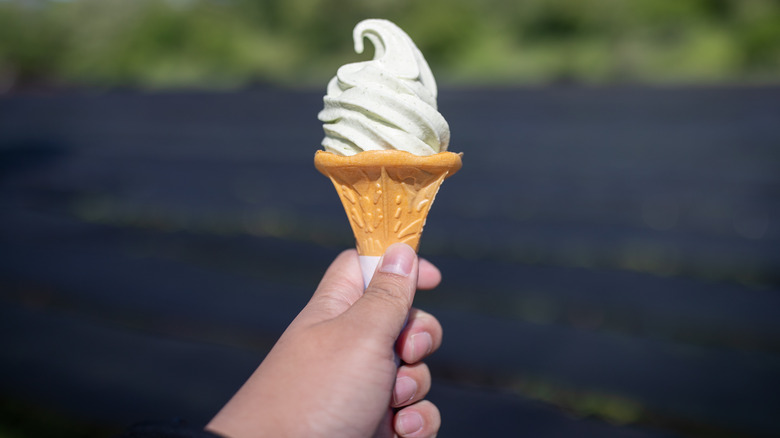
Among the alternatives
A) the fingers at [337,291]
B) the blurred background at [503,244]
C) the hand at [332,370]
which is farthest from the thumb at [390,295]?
the blurred background at [503,244]

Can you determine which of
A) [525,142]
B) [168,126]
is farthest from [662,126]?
[168,126]

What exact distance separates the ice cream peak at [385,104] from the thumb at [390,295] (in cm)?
25

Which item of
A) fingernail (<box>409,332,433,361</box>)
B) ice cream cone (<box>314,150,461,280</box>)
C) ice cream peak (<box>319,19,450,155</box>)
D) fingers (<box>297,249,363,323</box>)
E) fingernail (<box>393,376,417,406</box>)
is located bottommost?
fingernail (<box>393,376,417,406</box>)

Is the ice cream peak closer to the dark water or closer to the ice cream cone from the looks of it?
the ice cream cone

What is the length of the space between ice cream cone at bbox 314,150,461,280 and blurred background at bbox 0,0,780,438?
1.16m

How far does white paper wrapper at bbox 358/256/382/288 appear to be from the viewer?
58.9 inches

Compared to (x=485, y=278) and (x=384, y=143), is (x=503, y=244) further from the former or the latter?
(x=384, y=143)

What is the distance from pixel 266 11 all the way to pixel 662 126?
13.0 m

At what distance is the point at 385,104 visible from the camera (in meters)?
1.38

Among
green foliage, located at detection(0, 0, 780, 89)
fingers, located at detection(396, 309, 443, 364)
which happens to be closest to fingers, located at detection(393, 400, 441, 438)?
fingers, located at detection(396, 309, 443, 364)

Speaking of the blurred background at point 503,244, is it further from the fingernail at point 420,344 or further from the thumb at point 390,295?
the thumb at point 390,295

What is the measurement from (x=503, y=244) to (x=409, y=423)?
322 cm

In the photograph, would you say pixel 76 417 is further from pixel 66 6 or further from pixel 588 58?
pixel 66 6

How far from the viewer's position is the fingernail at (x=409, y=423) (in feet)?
5.12
